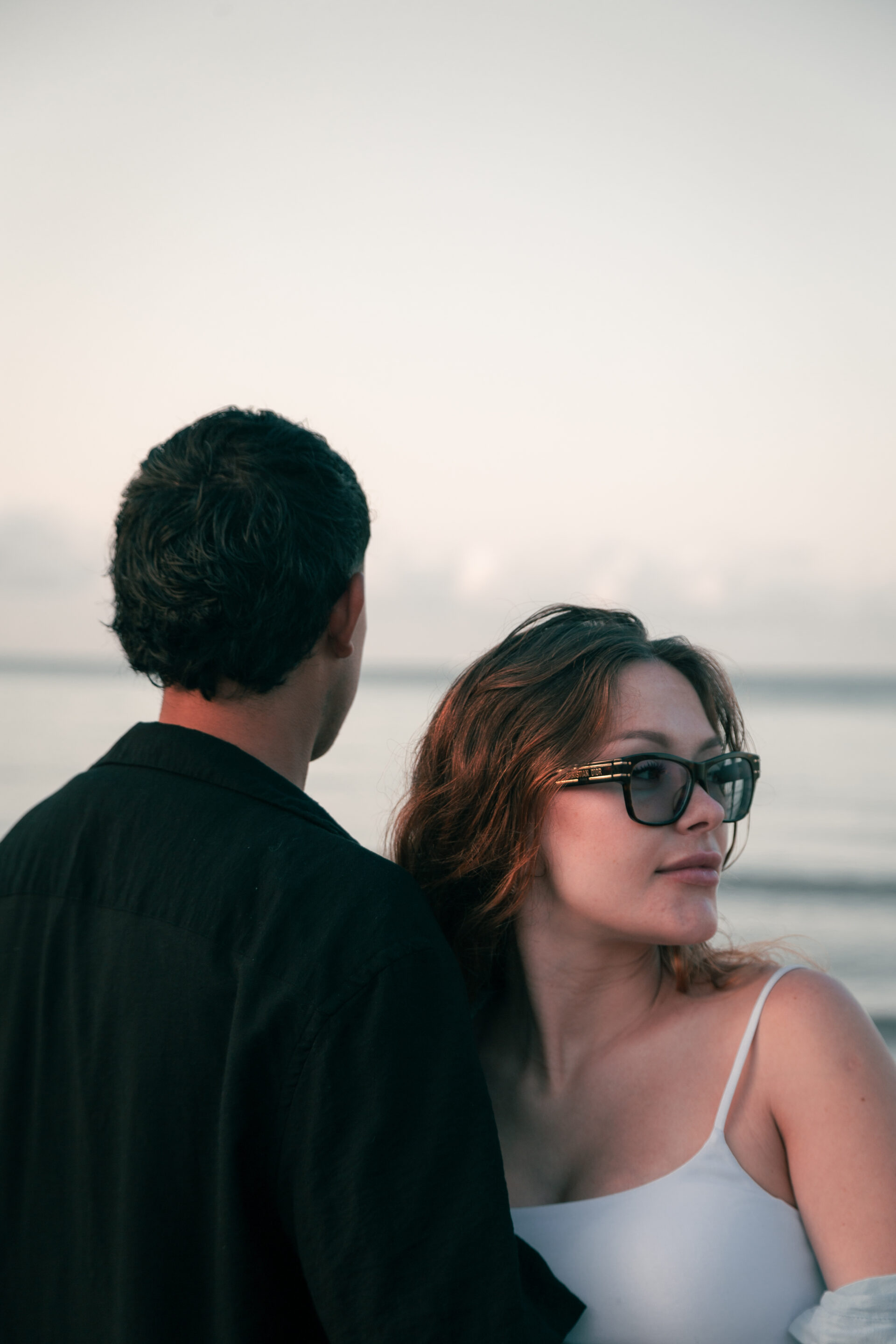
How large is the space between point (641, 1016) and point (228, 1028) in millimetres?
1196

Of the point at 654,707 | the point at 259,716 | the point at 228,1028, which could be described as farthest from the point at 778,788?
the point at 228,1028

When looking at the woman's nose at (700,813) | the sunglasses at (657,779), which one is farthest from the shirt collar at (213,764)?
the woman's nose at (700,813)

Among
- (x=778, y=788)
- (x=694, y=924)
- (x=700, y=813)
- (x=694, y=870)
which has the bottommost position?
(x=778, y=788)

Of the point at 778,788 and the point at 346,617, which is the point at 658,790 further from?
the point at 778,788

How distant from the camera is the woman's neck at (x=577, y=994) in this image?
2273 mm

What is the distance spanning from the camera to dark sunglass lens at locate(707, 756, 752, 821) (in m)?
2.20

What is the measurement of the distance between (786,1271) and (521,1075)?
0.68 meters

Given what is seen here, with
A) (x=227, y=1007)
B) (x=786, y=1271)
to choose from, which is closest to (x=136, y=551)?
(x=227, y=1007)

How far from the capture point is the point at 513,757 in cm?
228

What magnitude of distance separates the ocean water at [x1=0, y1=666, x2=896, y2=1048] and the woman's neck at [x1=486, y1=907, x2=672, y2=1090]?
2.04ft

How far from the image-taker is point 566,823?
7.25 ft

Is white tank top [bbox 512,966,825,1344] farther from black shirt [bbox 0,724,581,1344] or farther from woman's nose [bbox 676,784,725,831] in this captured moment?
black shirt [bbox 0,724,581,1344]

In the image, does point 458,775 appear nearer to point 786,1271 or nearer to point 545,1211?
point 545,1211

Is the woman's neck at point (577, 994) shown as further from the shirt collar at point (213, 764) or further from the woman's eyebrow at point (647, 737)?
the shirt collar at point (213, 764)
